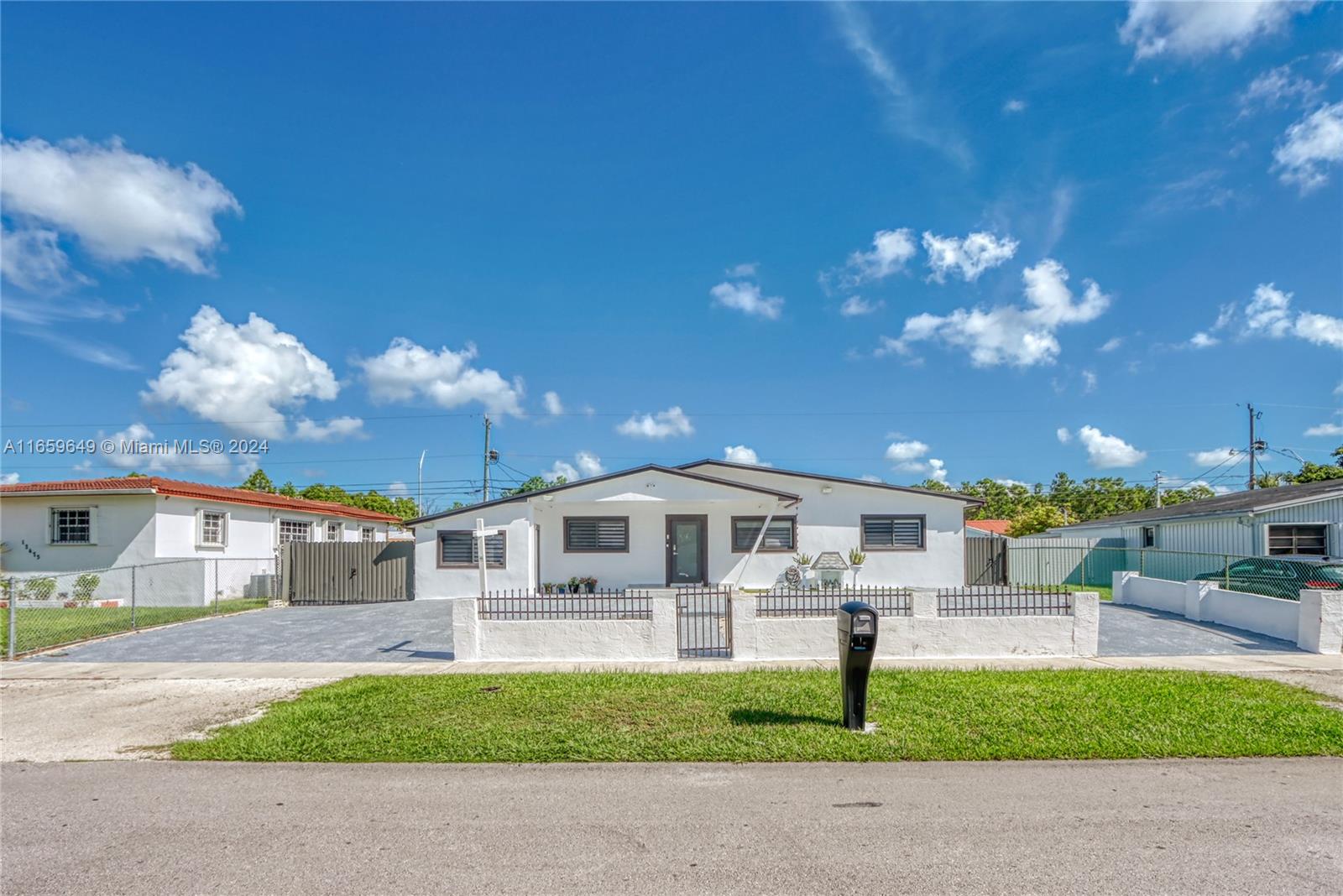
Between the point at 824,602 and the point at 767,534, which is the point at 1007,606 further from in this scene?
the point at 767,534

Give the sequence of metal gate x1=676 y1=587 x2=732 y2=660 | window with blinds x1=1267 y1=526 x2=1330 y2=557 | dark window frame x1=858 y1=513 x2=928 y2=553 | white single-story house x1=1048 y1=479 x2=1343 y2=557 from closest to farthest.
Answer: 1. metal gate x1=676 y1=587 x2=732 y2=660
2. white single-story house x1=1048 y1=479 x2=1343 y2=557
3. window with blinds x1=1267 y1=526 x2=1330 y2=557
4. dark window frame x1=858 y1=513 x2=928 y2=553

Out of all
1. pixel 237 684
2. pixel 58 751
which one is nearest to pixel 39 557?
pixel 237 684

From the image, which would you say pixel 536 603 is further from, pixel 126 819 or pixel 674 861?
pixel 674 861

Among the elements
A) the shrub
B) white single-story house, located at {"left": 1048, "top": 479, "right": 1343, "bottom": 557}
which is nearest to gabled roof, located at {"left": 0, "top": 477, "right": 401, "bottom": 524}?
the shrub

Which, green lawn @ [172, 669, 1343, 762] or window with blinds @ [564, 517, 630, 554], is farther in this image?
window with blinds @ [564, 517, 630, 554]

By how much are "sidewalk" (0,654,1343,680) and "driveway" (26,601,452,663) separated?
508mm

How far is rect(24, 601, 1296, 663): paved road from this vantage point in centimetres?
1081

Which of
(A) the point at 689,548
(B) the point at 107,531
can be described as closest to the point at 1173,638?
(A) the point at 689,548

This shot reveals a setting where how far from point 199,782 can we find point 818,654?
24.1ft

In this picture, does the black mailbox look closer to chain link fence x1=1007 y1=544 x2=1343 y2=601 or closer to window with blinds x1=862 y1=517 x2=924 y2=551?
chain link fence x1=1007 y1=544 x2=1343 y2=601

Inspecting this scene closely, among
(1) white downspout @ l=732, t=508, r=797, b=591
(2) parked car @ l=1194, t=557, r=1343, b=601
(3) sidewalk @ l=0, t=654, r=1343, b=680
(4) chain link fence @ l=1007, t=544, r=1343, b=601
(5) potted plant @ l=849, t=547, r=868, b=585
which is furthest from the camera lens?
(5) potted plant @ l=849, t=547, r=868, b=585

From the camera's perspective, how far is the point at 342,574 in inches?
746

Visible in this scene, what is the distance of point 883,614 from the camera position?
1031cm

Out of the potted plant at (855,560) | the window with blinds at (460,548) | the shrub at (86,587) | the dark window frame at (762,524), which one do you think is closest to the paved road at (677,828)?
the window with blinds at (460,548)
